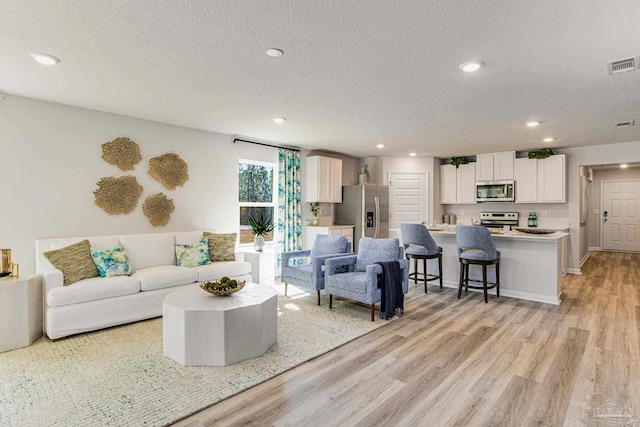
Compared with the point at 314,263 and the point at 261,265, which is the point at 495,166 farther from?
the point at 261,265

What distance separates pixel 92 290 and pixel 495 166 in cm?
740

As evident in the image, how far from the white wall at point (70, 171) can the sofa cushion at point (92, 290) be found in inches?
32.5

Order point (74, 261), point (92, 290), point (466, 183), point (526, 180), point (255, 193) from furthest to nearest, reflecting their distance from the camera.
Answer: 1. point (466, 183)
2. point (526, 180)
3. point (255, 193)
4. point (74, 261)
5. point (92, 290)

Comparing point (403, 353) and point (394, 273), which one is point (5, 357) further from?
point (394, 273)

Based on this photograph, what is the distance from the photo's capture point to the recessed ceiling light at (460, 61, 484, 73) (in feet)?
9.13

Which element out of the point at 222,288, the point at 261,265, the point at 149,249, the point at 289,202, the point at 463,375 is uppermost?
the point at 289,202

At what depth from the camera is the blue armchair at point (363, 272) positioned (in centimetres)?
382

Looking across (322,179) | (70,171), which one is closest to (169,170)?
(70,171)

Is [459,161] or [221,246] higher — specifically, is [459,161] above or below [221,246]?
above

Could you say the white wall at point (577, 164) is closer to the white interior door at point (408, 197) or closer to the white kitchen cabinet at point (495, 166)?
the white kitchen cabinet at point (495, 166)

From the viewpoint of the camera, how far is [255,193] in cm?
612

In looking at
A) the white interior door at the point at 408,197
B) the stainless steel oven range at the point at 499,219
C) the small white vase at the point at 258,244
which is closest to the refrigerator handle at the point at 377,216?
the white interior door at the point at 408,197

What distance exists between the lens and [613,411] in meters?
2.21

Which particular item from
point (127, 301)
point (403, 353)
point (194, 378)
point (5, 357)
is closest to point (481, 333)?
point (403, 353)
